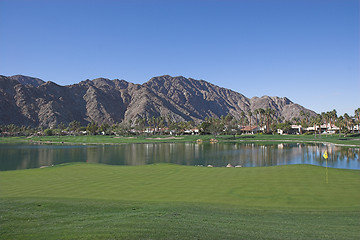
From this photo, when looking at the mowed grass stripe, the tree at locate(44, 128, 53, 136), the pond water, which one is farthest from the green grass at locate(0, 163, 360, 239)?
the tree at locate(44, 128, 53, 136)

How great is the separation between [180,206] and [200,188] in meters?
4.22

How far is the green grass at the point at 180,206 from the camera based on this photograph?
8.45 metres

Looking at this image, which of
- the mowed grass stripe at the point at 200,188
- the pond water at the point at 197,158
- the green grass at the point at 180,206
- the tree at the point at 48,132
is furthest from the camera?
the tree at the point at 48,132

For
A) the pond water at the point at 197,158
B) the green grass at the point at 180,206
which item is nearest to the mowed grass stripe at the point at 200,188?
the green grass at the point at 180,206

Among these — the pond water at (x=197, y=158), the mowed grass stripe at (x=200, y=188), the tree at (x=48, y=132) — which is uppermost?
the tree at (x=48, y=132)

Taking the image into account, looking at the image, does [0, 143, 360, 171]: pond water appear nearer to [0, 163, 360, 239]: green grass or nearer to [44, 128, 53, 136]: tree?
[0, 163, 360, 239]: green grass

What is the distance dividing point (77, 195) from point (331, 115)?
153643 mm

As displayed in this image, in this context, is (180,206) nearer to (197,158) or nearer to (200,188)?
(200,188)

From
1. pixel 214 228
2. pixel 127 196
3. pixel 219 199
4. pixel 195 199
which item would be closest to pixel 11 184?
pixel 127 196

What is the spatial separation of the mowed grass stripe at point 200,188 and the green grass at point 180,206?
0.05m

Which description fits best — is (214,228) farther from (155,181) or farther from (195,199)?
(155,181)

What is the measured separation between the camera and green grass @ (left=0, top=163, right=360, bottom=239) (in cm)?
845

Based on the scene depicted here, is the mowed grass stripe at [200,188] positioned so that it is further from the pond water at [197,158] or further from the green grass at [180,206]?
the pond water at [197,158]

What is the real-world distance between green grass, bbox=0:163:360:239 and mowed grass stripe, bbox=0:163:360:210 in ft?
0.15
